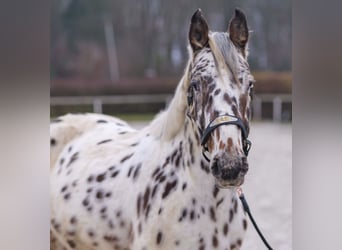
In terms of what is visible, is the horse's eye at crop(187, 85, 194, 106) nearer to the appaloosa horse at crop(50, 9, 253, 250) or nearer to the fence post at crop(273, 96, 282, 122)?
the appaloosa horse at crop(50, 9, 253, 250)

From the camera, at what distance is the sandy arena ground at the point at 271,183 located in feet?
5.89

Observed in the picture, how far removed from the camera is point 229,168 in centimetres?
139

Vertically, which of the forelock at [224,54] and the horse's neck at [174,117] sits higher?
the forelock at [224,54]

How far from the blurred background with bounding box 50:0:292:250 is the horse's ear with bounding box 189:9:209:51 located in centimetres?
22

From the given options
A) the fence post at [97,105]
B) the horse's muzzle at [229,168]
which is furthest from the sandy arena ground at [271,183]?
the horse's muzzle at [229,168]

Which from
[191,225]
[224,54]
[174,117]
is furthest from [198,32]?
[191,225]

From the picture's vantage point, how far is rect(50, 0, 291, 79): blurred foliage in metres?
1.80

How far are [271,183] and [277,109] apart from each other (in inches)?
10.6

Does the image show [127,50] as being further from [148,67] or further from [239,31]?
[239,31]

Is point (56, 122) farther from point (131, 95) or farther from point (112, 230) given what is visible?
point (112, 230)

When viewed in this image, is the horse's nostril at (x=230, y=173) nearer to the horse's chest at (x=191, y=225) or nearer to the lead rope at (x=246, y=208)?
the horse's chest at (x=191, y=225)

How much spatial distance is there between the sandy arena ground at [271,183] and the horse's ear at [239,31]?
35cm
